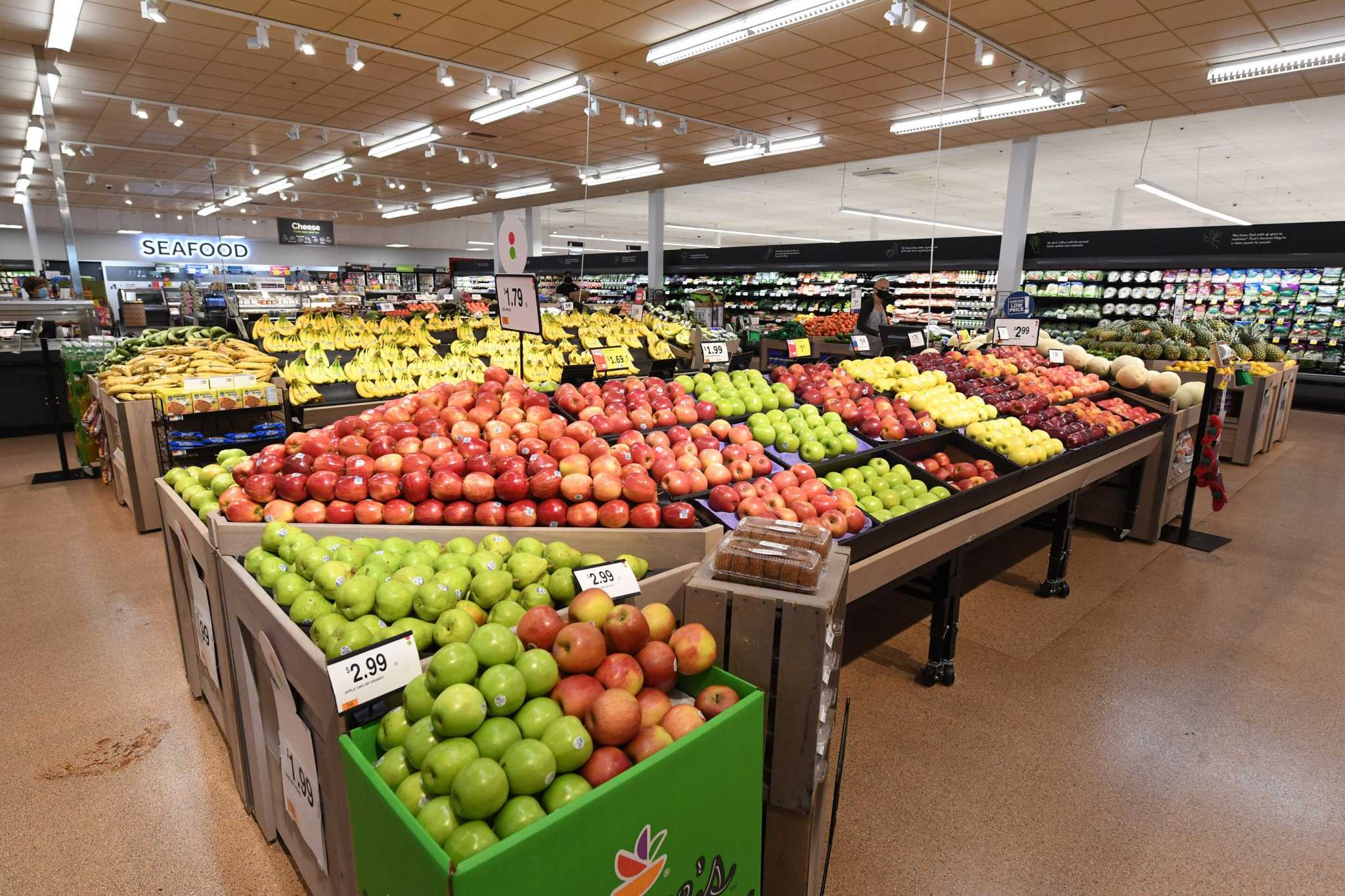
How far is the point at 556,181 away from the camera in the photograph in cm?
1438

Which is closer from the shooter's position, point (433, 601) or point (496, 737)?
point (496, 737)

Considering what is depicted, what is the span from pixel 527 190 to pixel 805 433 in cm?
1341

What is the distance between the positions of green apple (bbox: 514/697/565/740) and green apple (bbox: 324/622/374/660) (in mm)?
A: 445

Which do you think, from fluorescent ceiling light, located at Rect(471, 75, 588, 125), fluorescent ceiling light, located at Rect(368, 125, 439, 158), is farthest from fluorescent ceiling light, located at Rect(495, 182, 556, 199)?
fluorescent ceiling light, located at Rect(471, 75, 588, 125)

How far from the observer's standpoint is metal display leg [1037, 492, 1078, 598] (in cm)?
413

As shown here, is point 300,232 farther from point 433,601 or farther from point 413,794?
point 413,794

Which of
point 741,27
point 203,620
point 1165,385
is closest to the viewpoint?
point 203,620

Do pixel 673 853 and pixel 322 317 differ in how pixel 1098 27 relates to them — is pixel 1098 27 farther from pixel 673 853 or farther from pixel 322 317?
pixel 322 317

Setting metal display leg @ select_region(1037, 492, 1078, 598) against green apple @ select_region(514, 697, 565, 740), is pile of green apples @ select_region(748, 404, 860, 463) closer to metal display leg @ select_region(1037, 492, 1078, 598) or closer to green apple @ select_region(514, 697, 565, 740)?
metal display leg @ select_region(1037, 492, 1078, 598)

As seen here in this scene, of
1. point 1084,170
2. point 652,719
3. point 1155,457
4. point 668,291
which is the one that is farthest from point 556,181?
point 652,719

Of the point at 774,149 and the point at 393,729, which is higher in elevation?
the point at 774,149

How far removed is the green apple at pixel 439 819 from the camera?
4.03 ft

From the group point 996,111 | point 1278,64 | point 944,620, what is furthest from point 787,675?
point 996,111

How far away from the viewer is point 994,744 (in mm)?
2824
